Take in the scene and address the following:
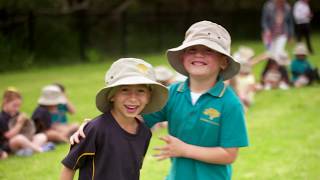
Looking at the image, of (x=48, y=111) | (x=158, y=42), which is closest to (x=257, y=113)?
(x=48, y=111)

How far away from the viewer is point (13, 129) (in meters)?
6.88

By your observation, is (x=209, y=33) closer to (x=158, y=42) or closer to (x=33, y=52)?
(x=33, y=52)

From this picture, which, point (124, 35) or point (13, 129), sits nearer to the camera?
point (13, 129)

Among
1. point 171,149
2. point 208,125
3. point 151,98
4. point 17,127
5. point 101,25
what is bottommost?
point 17,127

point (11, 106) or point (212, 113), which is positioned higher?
point (212, 113)

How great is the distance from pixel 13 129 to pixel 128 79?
13.8 ft

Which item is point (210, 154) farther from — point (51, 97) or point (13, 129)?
point (51, 97)

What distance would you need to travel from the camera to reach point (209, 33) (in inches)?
126

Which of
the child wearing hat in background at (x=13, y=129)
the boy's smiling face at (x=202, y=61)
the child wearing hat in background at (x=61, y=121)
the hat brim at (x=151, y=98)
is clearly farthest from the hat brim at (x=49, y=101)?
the boy's smiling face at (x=202, y=61)

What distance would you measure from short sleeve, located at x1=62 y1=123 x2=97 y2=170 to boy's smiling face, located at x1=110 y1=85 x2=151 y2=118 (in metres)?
0.20

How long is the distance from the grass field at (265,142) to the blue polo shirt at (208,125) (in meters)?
2.43

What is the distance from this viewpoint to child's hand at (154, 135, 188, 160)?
10.2 ft

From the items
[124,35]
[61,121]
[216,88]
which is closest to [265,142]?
[61,121]

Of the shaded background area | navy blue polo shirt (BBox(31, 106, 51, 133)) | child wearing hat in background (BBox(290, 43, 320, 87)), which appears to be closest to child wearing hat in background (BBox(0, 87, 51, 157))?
navy blue polo shirt (BBox(31, 106, 51, 133))
